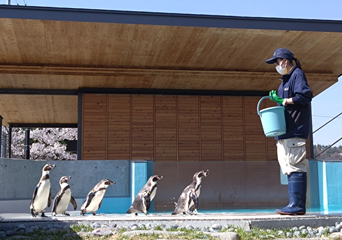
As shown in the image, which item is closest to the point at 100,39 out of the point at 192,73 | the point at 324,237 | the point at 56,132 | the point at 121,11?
the point at 121,11

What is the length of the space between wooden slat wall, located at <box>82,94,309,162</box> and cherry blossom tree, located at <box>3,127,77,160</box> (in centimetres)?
2042

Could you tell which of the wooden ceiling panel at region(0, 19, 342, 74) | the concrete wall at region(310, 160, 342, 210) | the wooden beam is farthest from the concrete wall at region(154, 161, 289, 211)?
the wooden beam

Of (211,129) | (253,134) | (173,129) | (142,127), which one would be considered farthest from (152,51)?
(253,134)

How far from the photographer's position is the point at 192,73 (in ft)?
44.9

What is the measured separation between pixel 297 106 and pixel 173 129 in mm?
9986

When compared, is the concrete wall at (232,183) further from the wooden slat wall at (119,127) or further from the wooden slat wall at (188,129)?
the wooden slat wall at (119,127)

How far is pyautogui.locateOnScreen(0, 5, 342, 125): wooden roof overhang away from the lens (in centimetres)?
1030

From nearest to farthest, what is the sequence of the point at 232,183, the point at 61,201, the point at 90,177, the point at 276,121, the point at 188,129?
the point at 276,121 → the point at 61,201 → the point at 90,177 → the point at 232,183 → the point at 188,129

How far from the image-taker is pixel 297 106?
535cm

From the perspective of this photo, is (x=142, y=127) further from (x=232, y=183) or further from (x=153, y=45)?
(x=232, y=183)

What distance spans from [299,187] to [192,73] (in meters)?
8.68

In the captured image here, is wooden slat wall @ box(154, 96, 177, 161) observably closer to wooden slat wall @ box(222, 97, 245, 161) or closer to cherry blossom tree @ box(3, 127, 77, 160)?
wooden slat wall @ box(222, 97, 245, 161)

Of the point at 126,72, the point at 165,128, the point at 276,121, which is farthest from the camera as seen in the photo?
the point at 165,128

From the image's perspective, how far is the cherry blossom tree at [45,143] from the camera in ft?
114
